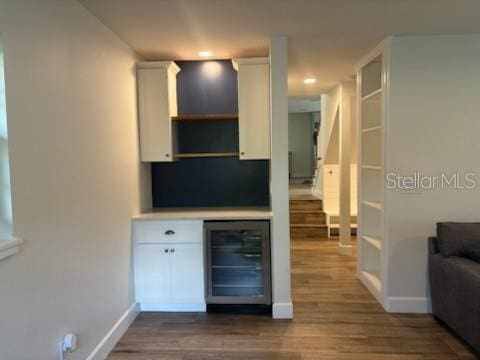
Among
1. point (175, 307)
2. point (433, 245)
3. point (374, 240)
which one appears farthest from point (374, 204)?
point (175, 307)

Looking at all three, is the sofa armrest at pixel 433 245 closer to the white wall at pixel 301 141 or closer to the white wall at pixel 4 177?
the white wall at pixel 4 177

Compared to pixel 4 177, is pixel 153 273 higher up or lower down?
lower down

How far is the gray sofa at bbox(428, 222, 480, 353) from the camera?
8.19 feet

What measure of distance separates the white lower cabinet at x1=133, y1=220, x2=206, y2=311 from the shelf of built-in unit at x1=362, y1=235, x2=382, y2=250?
1716mm

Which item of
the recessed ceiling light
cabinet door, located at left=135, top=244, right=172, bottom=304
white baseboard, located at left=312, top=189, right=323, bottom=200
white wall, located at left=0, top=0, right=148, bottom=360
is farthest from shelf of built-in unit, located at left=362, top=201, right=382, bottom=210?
white baseboard, located at left=312, top=189, right=323, bottom=200

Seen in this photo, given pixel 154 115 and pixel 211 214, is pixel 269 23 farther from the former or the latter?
pixel 211 214

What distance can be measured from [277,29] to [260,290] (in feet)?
7.22

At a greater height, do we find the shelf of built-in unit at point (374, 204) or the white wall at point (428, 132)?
the white wall at point (428, 132)

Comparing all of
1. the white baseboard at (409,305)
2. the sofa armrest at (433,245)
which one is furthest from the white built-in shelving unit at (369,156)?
the sofa armrest at (433,245)

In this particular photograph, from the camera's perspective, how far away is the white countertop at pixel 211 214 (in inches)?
128

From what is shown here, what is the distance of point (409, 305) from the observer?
10.8ft

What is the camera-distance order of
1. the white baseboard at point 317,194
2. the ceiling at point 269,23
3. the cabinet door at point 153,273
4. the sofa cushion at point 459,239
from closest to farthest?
the ceiling at point 269,23 < the sofa cushion at point 459,239 < the cabinet door at point 153,273 < the white baseboard at point 317,194

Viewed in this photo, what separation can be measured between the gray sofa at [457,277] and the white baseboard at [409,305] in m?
0.19

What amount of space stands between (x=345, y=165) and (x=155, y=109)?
9.59 feet
